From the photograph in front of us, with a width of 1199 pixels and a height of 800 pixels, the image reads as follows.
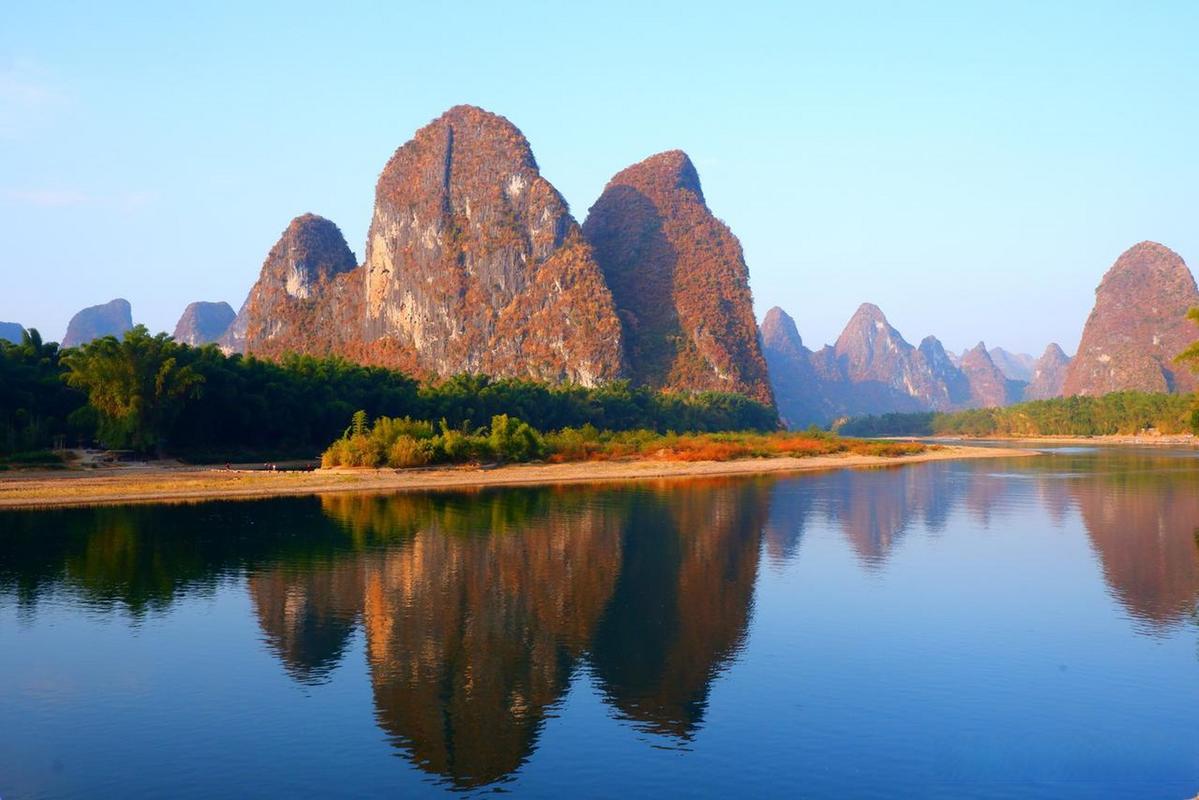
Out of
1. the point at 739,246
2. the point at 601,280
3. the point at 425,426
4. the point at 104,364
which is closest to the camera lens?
the point at 104,364

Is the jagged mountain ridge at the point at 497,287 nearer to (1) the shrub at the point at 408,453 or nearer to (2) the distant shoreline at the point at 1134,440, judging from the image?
(2) the distant shoreline at the point at 1134,440

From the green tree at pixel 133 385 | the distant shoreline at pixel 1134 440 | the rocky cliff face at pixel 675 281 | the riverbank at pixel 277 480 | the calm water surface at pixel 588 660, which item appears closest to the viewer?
the calm water surface at pixel 588 660

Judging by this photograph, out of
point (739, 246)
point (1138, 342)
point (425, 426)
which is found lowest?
point (425, 426)

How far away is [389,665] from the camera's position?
49.4 feet

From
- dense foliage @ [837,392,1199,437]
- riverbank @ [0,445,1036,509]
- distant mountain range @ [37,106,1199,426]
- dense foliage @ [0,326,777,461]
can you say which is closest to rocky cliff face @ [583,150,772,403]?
distant mountain range @ [37,106,1199,426]

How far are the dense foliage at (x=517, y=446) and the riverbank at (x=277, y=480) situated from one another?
111cm

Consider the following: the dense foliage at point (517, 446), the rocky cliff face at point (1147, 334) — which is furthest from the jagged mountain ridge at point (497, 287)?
the rocky cliff face at point (1147, 334)

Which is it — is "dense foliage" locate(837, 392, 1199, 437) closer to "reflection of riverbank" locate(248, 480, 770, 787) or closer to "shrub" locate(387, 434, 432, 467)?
"shrub" locate(387, 434, 432, 467)

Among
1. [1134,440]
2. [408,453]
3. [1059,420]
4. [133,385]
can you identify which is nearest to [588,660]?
[408,453]

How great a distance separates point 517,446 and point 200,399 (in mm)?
16517

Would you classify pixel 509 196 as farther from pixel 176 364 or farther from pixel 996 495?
pixel 996 495

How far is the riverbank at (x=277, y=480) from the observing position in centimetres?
3584

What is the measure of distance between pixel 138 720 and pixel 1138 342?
205m

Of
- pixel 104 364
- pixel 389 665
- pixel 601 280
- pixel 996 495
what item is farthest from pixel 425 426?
pixel 601 280
